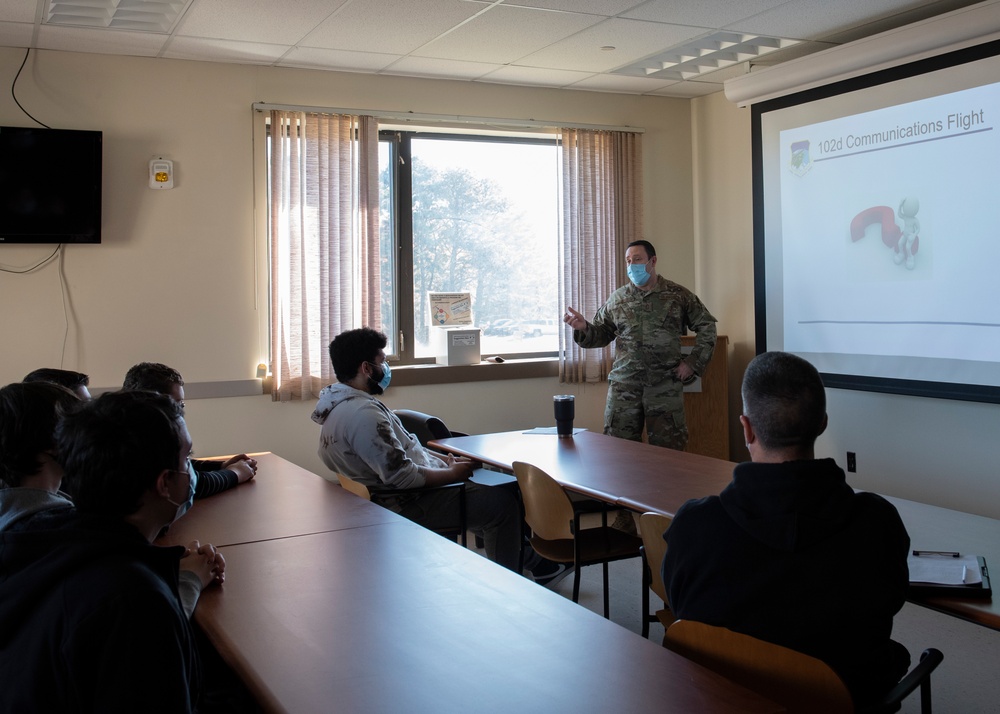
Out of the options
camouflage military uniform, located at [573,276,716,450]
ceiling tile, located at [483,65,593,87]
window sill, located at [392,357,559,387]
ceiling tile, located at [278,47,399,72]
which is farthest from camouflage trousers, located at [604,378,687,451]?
ceiling tile, located at [278,47,399,72]

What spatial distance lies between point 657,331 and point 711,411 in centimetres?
119

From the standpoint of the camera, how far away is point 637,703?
4.66ft

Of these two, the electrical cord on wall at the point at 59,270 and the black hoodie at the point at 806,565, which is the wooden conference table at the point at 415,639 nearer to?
the black hoodie at the point at 806,565

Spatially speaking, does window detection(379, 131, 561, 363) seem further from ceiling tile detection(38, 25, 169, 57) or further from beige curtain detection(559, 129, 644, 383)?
ceiling tile detection(38, 25, 169, 57)

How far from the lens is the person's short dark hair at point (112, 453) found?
1400 mm

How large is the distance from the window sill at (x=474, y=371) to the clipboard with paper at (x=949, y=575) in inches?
160

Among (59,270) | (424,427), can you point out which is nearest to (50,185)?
(59,270)

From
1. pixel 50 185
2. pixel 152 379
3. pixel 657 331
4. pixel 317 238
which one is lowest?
pixel 152 379

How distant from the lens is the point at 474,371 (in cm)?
607

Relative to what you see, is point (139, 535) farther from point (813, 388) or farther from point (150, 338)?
point (150, 338)

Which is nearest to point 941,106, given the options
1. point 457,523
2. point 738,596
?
point 457,523

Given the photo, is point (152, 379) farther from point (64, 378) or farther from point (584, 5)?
point (584, 5)

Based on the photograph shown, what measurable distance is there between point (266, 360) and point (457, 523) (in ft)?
7.51

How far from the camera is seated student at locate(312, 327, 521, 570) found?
3.55 m
